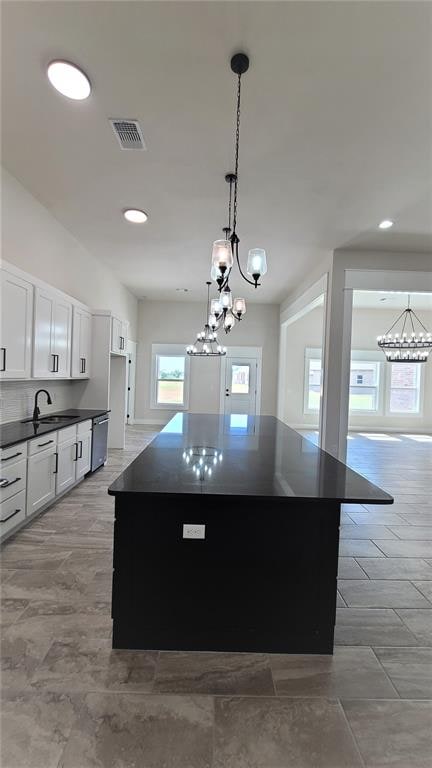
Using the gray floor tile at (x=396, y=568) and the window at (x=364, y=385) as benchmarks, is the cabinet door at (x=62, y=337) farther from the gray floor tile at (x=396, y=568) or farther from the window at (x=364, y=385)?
the window at (x=364, y=385)

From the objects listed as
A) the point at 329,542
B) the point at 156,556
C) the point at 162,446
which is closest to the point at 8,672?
the point at 156,556

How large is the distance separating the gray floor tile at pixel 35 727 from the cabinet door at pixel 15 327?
2235 millimetres

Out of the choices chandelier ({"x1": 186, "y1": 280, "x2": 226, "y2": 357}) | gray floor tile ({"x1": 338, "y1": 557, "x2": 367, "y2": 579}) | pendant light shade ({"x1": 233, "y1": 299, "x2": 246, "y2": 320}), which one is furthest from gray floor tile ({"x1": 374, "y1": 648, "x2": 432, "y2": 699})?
chandelier ({"x1": 186, "y1": 280, "x2": 226, "y2": 357})

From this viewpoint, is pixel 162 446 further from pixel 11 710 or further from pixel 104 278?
pixel 104 278

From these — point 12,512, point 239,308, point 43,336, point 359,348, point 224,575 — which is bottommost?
point 12,512

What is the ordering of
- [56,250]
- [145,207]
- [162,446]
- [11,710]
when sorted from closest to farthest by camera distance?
1. [11,710]
2. [162,446]
3. [145,207]
4. [56,250]

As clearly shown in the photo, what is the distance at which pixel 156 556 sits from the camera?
5.89 ft

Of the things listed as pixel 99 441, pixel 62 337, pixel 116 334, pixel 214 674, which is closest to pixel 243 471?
pixel 214 674

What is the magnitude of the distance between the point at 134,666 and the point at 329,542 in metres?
1.11

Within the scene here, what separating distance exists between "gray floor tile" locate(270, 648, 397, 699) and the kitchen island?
60 millimetres

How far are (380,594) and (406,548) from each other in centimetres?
82

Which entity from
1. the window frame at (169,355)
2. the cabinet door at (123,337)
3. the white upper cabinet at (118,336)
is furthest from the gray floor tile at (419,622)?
the window frame at (169,355)

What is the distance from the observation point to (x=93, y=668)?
1.73 metres

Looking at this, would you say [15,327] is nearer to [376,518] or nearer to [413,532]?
[376,518]
